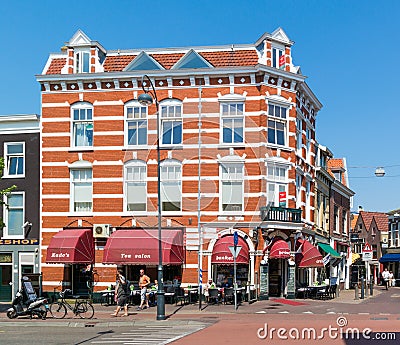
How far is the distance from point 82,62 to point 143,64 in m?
3.46

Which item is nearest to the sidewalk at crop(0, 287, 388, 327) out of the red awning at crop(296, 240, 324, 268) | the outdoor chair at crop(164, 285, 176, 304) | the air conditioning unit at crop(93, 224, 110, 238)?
the outdoor chair at crop(164, 285, 176, 304)

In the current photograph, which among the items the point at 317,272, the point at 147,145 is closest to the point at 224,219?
the point at 147,145

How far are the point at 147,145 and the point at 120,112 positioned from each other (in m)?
26.5

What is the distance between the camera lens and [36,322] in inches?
1001

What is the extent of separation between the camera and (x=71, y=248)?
34906 millimetres

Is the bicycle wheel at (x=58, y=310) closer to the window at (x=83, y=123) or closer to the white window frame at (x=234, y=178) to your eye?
the window at (x=83, y=123)

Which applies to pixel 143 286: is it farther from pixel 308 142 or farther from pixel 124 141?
pixel 308 142

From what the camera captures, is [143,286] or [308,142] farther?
[308,142]

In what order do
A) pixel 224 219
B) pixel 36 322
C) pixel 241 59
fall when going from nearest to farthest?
pixel 224 219, pixel 36 322, pixel 241 59

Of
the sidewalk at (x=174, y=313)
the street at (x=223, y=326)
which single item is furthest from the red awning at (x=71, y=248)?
the street at (x=223, y=326)

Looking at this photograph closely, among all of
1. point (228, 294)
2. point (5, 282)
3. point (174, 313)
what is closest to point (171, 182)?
point (174, 313)

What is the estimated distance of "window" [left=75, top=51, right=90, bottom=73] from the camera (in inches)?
1483

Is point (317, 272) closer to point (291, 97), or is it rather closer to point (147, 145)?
point (291, 97)

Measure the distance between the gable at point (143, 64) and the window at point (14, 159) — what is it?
766 cm
